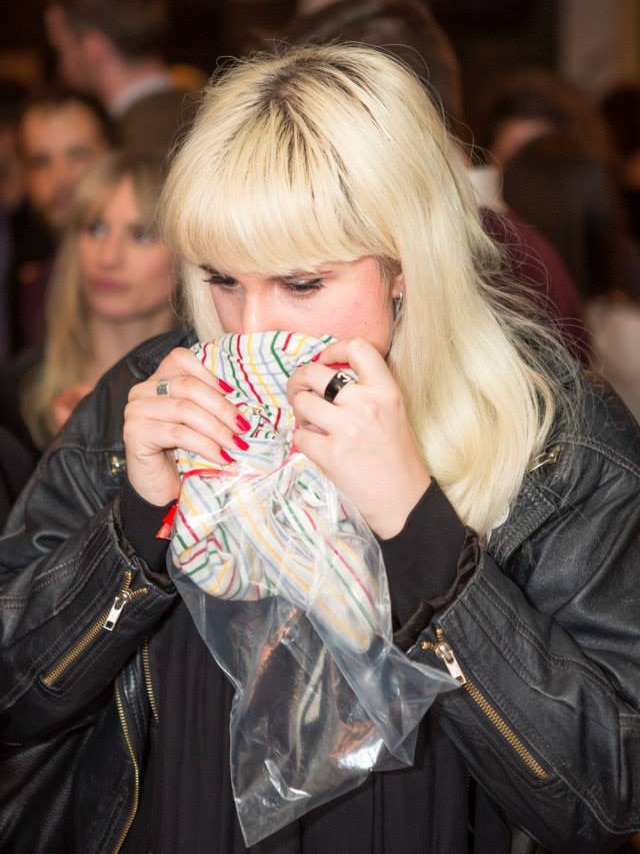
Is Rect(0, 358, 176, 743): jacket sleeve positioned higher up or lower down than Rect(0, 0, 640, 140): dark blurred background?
higher up

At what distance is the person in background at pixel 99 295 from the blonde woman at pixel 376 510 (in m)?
1.39

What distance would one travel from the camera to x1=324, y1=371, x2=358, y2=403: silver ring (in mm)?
1445

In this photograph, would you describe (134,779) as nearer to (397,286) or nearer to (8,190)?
(397,286)

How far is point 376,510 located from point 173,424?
11.7 inches

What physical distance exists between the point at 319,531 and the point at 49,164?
3.09 meters

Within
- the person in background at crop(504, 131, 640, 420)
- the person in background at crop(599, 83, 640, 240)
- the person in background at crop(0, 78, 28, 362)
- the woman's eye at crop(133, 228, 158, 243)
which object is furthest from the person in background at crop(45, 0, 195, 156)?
the person in background at crop(599, 83, 640, 240)

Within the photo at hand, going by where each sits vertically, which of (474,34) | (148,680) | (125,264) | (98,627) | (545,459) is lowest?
(474,34)

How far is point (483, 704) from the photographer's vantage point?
1484 mm

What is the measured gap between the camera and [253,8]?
7.82 meters

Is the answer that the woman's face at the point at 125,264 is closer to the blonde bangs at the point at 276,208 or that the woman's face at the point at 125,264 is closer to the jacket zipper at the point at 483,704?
the blonde bangs at the point at 276,208

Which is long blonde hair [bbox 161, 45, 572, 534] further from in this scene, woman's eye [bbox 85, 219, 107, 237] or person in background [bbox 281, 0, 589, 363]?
woman's eye [bbox 85, 219, 107, 237]

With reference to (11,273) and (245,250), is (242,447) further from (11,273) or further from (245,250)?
(11,273)

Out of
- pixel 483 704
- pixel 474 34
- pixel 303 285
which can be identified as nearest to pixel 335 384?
pixel 303 285

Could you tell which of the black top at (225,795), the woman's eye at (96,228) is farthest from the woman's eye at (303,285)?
the woman's eye at (96,228)
